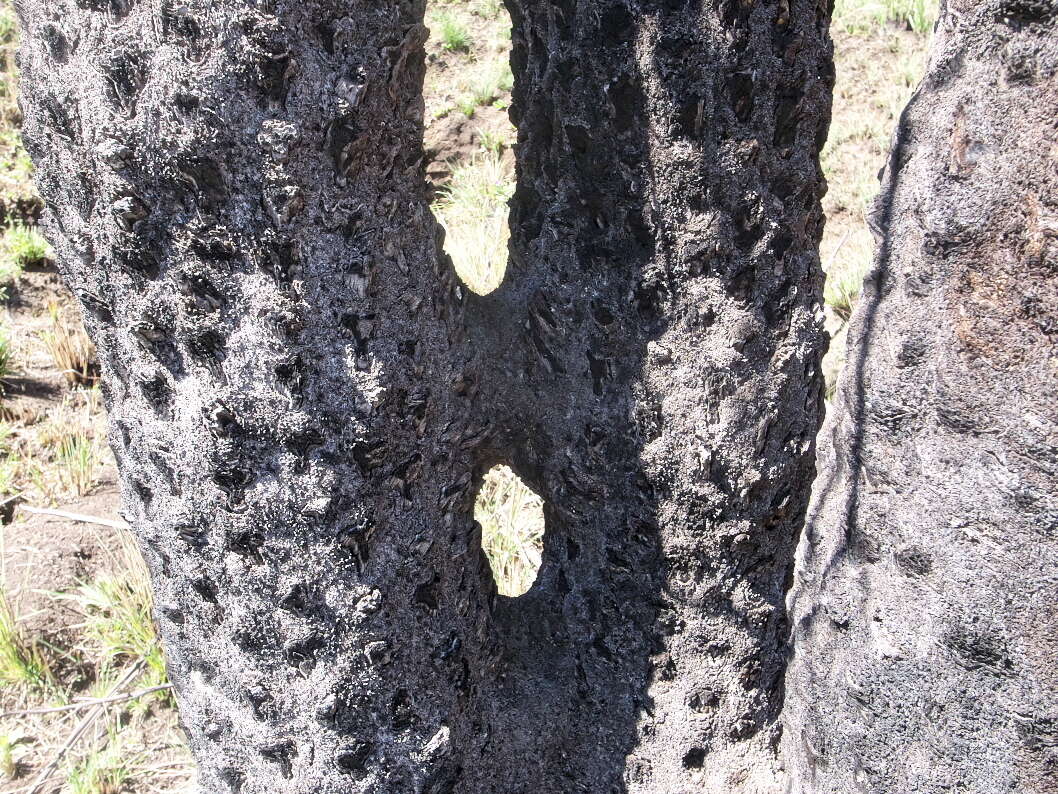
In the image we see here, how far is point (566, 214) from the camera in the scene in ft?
4.49

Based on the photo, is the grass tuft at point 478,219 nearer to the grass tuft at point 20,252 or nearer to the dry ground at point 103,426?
the dry ground at point 103,426

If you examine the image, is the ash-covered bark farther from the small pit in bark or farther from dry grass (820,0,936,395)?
dry grass (820,0,936,395)

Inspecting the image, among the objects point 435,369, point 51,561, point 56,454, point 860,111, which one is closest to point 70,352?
point 56,454

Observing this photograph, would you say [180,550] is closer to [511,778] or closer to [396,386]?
[396,386]

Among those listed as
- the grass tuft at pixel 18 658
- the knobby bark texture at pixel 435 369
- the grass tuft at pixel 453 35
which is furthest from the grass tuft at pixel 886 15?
the grass tuft at pixel 18 658

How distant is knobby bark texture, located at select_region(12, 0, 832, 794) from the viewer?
3.67 ft

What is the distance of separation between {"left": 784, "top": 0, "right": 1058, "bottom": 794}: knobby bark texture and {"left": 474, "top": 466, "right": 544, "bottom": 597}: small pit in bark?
2171 millimetres

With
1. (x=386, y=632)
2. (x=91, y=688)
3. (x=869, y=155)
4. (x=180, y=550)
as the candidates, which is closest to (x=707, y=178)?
(x=386, y=632)

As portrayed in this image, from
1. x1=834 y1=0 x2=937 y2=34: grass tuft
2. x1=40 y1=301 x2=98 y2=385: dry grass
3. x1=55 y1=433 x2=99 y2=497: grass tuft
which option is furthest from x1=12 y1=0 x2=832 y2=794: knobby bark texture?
x1=834 y1=0 x2=937 y2=34: grass tuft

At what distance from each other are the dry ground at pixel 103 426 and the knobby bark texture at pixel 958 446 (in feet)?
7.57

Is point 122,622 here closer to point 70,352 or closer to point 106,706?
point 106,706

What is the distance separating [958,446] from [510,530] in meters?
2.72

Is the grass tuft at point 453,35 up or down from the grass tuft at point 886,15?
down

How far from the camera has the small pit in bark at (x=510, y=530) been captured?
3.48m
